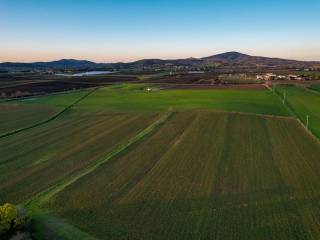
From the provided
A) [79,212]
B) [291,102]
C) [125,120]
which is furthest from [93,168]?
[291,102]

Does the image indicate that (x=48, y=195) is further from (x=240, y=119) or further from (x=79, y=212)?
(x=240, y=119)

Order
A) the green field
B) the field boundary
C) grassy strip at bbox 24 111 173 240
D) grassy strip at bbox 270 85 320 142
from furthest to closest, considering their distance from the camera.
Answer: grassy strip at bbox 270 85 320 142 → the field boundary → the green field → grassy strip at bbox 24 111 173 240

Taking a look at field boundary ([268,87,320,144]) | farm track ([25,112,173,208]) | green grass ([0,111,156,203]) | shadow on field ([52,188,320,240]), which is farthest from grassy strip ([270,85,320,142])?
green grass ([0,111,156,203])

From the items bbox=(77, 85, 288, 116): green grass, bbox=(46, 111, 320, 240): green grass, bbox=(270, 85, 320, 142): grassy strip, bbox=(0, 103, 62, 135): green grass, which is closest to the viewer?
bbox=(46, 111, 320, 240): green grass

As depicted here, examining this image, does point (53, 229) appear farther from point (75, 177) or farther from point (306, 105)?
point (306, 105)

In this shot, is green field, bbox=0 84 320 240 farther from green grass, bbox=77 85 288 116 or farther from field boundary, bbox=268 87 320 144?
green grass, bbox=77 85 288 116

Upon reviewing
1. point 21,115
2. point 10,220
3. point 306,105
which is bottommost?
point 306,105

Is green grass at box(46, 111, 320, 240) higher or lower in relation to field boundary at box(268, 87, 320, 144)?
higher

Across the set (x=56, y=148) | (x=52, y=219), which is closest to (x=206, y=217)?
(x=52, y=219)
